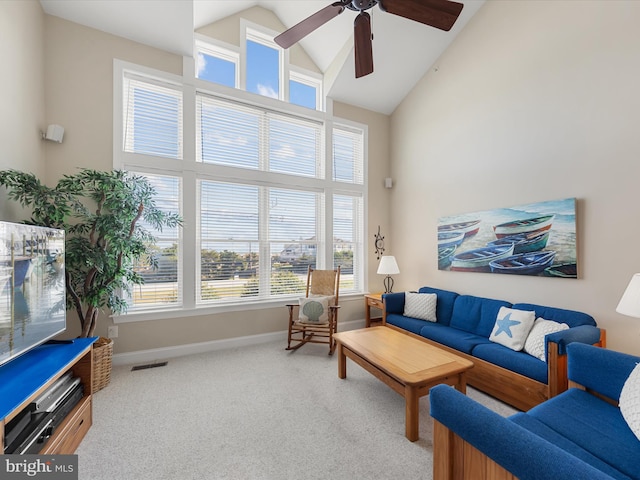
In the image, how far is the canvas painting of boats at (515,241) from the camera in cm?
245

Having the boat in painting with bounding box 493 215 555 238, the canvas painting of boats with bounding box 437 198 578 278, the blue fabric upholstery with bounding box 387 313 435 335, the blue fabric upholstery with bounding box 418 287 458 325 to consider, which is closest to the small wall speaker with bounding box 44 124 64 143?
the blue fabric upholstery with bounding box 387 313 435 335

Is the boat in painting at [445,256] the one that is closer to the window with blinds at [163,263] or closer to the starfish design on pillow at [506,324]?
the starfish design on pillow at [506,324]

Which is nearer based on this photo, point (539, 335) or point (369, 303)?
point (539, 335)

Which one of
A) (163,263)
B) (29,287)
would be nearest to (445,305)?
(163,263)

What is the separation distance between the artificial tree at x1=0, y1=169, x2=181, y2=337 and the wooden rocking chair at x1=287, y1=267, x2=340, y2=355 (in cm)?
184

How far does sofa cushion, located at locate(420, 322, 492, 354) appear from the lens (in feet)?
8.41

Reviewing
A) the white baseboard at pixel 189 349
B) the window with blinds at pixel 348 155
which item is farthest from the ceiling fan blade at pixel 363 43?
the white baseboard at pixel 189 349

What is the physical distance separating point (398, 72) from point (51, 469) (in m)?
5.07

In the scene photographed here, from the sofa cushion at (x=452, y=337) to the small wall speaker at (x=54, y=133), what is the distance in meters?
4.28

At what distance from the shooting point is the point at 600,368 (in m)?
1.52

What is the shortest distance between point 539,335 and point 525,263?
2.62 ft

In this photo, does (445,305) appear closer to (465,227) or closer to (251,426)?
(465,227)

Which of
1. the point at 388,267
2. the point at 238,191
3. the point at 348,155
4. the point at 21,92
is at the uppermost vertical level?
the point at 348,155

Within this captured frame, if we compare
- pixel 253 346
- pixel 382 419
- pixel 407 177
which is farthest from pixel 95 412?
pixel 407 177
